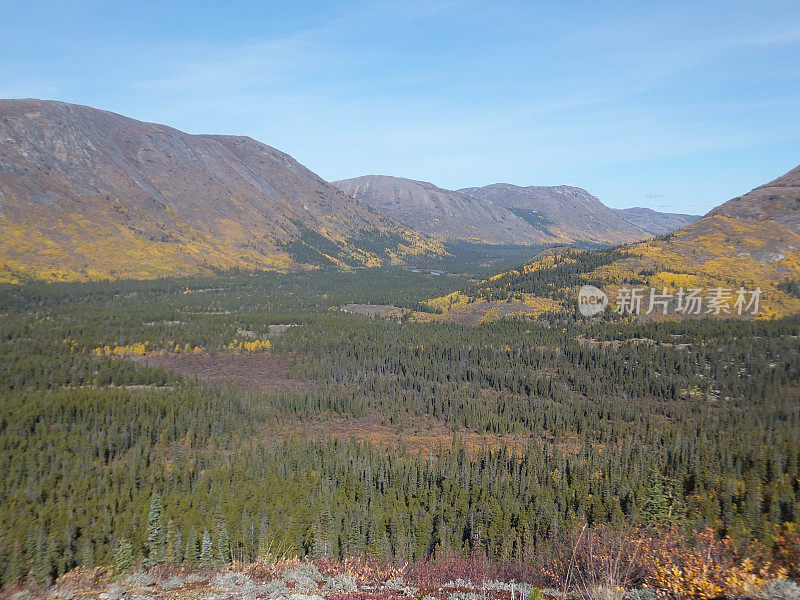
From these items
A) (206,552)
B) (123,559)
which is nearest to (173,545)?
(123,559)

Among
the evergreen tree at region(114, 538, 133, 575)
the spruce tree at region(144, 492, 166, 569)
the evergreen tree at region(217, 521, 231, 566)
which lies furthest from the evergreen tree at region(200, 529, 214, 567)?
the evergreen tree at region(114, 538, 133, 575)

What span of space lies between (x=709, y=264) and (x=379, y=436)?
117094 mm

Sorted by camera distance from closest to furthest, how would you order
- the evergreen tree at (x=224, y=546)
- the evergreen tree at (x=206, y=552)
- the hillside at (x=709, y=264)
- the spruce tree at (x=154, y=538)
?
the evergreen tree at (x=206, y=552)
the spruce tree at (x=154, y=538)
the evergreen tree at (x=224, y=546)
the hillside at (x=709, y=264)

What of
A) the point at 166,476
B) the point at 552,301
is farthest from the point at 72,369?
the point at 552,301

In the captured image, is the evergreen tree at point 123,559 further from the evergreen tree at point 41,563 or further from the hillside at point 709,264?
the hillside at point 709,264

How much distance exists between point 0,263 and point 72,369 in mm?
119659

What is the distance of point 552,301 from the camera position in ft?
458

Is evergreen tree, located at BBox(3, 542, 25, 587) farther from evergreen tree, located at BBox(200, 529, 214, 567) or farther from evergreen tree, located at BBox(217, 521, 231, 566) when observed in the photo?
evergreen tree, located at BBox(217, 521, 231, 566)

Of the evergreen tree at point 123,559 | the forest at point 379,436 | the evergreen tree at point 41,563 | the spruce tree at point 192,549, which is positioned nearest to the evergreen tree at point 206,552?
the forest at point 379,436

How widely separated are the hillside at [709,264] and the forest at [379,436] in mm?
19430

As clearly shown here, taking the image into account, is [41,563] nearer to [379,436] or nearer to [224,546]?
[224,546]

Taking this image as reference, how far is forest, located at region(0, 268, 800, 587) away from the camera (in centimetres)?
3916

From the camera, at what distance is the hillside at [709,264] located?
124000 millimetres

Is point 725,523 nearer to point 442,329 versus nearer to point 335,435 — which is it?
point 335,435
